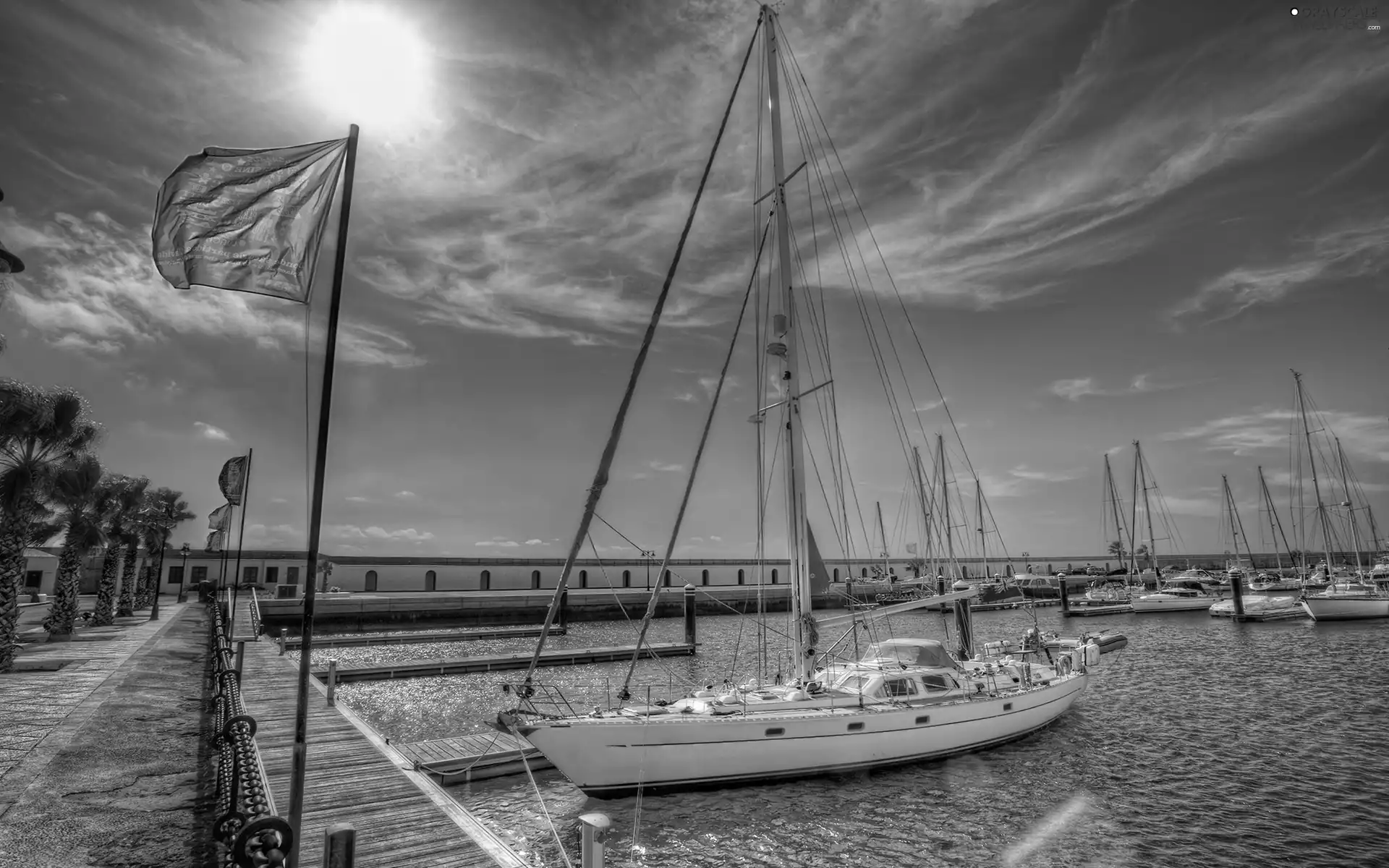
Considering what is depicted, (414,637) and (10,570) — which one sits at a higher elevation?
(10,570)

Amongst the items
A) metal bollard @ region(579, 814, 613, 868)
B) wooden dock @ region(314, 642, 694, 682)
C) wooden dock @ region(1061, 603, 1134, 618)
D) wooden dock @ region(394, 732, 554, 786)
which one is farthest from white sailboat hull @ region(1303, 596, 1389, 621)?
metal bollard @ region(579, 814, 613, 868)

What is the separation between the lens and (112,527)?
35.7 m

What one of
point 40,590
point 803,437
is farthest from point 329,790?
point 40,590

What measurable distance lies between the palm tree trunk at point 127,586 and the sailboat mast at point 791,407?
151 ft

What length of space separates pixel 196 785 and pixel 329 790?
252 cm

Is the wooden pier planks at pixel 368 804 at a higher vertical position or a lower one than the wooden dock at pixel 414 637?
higher

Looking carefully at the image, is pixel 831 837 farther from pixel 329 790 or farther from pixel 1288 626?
pixel 1288 626

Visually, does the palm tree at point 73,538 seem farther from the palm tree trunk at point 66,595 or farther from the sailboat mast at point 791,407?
the sailboat mast at point 791,407

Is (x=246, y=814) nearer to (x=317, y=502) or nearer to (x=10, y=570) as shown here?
(x=317, y=502)

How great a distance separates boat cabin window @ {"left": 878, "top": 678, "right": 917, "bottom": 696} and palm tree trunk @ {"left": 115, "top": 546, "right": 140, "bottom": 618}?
1886 inches

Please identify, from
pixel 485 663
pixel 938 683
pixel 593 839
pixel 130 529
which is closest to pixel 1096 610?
pixel 938 683

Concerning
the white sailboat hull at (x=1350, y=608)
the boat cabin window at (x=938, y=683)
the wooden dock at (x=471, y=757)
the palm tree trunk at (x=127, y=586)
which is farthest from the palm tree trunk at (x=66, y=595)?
the white sailboat hull at (x=1350, y=608)

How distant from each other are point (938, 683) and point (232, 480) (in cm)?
A: 2807

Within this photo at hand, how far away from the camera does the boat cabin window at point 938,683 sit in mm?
18438
